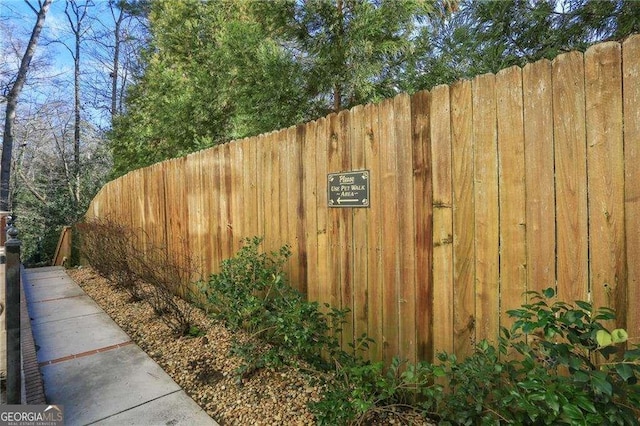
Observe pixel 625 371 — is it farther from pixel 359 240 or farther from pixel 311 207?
pixel 311 207

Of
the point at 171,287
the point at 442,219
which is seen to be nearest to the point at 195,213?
the point at 171,287

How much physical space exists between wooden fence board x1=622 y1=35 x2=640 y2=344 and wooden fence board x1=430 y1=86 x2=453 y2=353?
76cm

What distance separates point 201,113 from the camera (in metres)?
7.11

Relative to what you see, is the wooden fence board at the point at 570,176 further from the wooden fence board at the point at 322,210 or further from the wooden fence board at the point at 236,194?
the wooden fence board at the point at 236,194

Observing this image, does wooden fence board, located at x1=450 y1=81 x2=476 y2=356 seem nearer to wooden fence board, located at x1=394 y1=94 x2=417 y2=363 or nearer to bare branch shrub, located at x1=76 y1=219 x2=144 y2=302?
wooden fence board, located at x1=394 y1=94 x2=417 y2=363

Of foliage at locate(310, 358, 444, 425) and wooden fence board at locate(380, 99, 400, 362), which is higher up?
wooden fence board at locate(380, 99, 400, 362)

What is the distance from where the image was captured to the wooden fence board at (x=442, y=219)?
6.35 feet

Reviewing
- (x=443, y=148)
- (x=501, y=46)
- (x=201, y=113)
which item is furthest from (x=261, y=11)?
(x=443, y=148)

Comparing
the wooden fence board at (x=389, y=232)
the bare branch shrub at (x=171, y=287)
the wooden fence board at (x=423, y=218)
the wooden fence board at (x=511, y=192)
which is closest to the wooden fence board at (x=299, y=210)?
the wooden fence board at (x=389, y=232)

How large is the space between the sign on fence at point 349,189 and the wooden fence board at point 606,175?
4.12 ft

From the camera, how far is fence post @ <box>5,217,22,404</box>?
79.4 inches

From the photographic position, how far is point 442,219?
196 centimetres

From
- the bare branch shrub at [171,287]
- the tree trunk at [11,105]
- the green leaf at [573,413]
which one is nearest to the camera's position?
the green leaf at [573,413]

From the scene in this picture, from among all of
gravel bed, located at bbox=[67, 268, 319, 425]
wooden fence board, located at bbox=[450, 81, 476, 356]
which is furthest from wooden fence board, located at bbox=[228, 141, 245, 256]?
wooden fence board, located at bbox=[450, 81, 476, 356]
